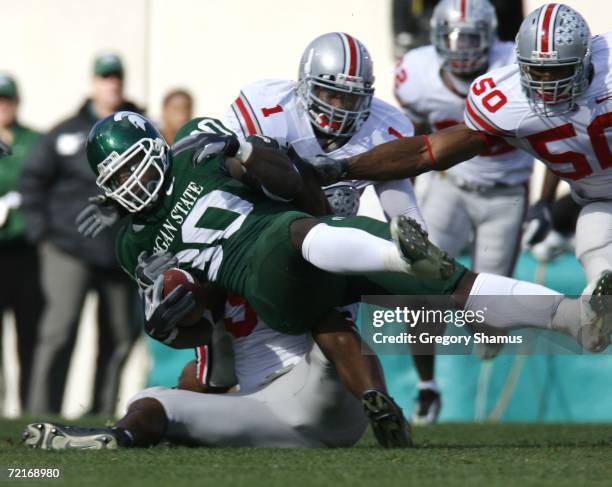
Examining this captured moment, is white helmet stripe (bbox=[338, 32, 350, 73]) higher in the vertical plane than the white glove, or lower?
higher

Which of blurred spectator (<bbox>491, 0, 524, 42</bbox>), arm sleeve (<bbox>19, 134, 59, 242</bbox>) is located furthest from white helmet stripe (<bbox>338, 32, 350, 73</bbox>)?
blurred spectator (<bbox>491, 0, 524, 42</bbox>)

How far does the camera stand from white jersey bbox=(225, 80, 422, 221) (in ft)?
18.9

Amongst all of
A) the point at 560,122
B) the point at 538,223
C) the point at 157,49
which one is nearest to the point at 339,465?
the point at 560,122

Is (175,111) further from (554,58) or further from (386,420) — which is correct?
(386,420)

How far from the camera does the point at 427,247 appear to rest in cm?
439

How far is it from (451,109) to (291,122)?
1676 mm

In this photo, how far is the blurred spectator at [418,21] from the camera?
29.3 ft

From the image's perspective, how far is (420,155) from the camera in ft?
18.3

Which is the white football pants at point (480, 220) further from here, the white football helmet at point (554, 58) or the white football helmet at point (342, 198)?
the white football helmet at point (554, 58)

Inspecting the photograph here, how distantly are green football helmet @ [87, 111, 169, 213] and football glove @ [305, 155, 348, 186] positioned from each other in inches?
22.8

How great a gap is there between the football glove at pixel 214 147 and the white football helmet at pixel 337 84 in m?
0.74

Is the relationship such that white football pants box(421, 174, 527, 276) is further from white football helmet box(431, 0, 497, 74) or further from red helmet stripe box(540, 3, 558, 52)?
red helmet stripe box(540, 3, 558, 52)

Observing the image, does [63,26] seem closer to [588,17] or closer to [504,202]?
[504,202]

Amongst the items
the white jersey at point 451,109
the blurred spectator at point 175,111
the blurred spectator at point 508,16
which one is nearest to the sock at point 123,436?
the white jersey at point 451,109
